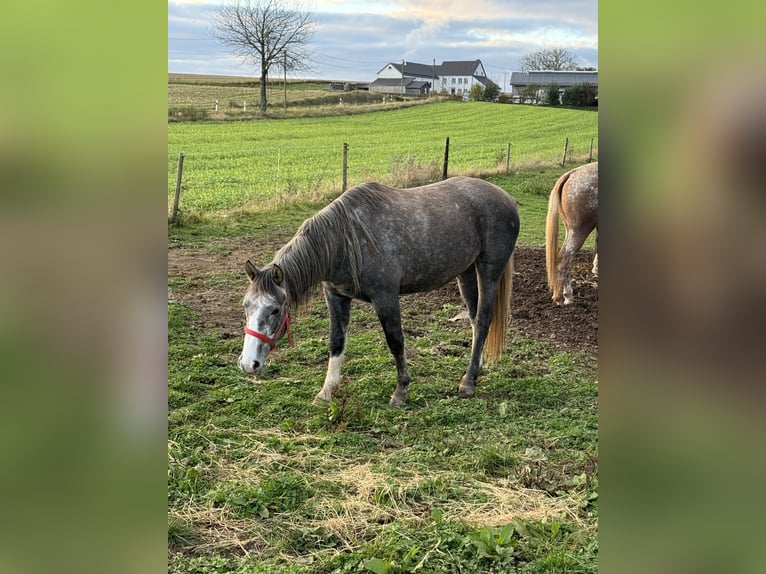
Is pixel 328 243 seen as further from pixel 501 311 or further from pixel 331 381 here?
pixel 501 311

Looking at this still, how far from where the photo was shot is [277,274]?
3.90 m

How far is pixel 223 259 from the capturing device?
26.5 ft

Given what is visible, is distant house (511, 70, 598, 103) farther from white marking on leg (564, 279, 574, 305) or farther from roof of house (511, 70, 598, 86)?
white marking on leg (564, 279, 574, 305)

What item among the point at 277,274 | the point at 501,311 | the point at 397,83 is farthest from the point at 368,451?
the point at 397,83

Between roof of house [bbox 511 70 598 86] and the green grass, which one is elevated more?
roof of house [bbox 511 70 598 86]

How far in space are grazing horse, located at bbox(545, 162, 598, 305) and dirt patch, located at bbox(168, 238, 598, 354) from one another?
0.85ft

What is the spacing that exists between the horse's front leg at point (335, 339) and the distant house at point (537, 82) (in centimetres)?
3330

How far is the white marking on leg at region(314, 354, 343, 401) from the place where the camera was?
455 cm

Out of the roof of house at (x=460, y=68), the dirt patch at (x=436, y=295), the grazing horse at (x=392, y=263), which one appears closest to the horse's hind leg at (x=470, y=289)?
the grazing horse at (x=392, y=263)

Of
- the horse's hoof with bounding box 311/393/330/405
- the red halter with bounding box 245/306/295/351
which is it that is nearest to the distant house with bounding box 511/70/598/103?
the horse's hoof with bounding box 311/393/330/405
